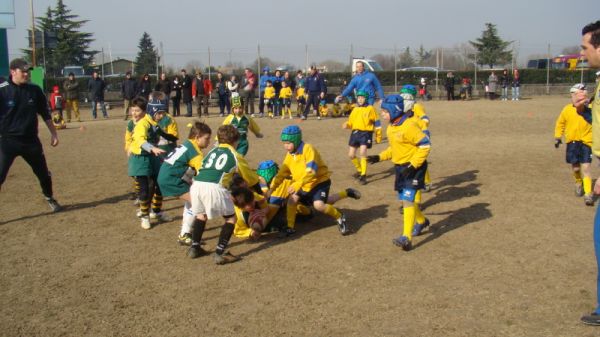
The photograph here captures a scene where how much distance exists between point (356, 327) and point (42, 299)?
122 inches

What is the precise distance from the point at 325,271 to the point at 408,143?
209 centimetres

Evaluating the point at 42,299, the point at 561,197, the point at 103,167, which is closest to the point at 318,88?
the point at 103,167

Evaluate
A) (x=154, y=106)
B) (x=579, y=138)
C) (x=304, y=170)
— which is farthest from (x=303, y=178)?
(x=579, y=138)

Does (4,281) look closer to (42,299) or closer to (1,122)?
(42,299)

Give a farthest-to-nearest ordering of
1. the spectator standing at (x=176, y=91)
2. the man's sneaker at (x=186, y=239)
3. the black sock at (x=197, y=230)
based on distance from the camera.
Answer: the spectator standing at (x=176, y=91)
the man's sneaker at (x=186, y=239)
the black sock at (x=197, y=230)

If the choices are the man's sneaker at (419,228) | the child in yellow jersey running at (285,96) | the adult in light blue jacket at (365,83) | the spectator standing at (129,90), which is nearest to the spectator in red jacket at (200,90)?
the spectator standing at (129,90)

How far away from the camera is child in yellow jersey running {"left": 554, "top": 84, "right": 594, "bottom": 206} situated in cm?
853

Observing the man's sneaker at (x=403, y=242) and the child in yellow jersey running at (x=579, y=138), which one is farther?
the child in yellow jersey running at (x=579, y=138)

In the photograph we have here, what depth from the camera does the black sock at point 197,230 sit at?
634 cm

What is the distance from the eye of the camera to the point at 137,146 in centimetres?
760

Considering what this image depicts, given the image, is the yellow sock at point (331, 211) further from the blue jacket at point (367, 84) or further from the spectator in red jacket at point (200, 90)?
the spectator in red jacket at point (200, 90)

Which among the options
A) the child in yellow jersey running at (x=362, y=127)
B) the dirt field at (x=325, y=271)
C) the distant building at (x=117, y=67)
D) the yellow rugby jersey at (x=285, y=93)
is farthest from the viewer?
the distant building at (x=117, y=67)

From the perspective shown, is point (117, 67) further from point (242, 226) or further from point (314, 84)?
point (242, 226)

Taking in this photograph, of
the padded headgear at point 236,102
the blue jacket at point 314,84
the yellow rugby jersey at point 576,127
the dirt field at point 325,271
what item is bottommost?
the dirt field at point 325,271
